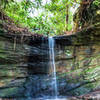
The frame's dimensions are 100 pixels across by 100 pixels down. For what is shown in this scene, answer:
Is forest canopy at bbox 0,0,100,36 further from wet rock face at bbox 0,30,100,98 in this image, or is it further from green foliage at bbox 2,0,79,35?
wet rock face at bbox 0,30,100,98

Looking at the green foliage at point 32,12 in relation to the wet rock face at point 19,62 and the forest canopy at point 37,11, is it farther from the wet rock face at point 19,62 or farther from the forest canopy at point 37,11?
the wet rock face at point 19,62

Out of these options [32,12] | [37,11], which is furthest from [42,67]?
[37,11]

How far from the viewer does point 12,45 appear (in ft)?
16.4

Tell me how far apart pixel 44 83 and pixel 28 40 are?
2.66 meters

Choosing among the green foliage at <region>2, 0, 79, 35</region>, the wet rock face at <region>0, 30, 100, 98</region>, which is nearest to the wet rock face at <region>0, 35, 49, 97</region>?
the wet rock face at <region>0, 30, 100, 98</region>

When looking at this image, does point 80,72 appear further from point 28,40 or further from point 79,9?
point 79,9

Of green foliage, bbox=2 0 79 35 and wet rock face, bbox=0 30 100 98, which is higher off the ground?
green foliage, bbox=2 0 79 35

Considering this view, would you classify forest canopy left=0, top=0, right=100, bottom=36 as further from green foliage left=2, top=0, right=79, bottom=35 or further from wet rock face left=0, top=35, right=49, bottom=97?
wet rock face left=0, top=35, right=49, bottom=97

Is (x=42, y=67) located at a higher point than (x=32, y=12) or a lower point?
lower

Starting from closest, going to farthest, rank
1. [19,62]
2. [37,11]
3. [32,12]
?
[32,12] → [19,62] → [37,11]

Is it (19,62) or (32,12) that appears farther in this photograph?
(19,62)

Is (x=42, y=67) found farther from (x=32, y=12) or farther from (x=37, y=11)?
(x=37, y=11)

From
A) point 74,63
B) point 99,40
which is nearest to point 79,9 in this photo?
point 99,40

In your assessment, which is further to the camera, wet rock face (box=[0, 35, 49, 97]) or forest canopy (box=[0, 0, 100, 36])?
forest canopy (box=[0, 0, 100, 36])
